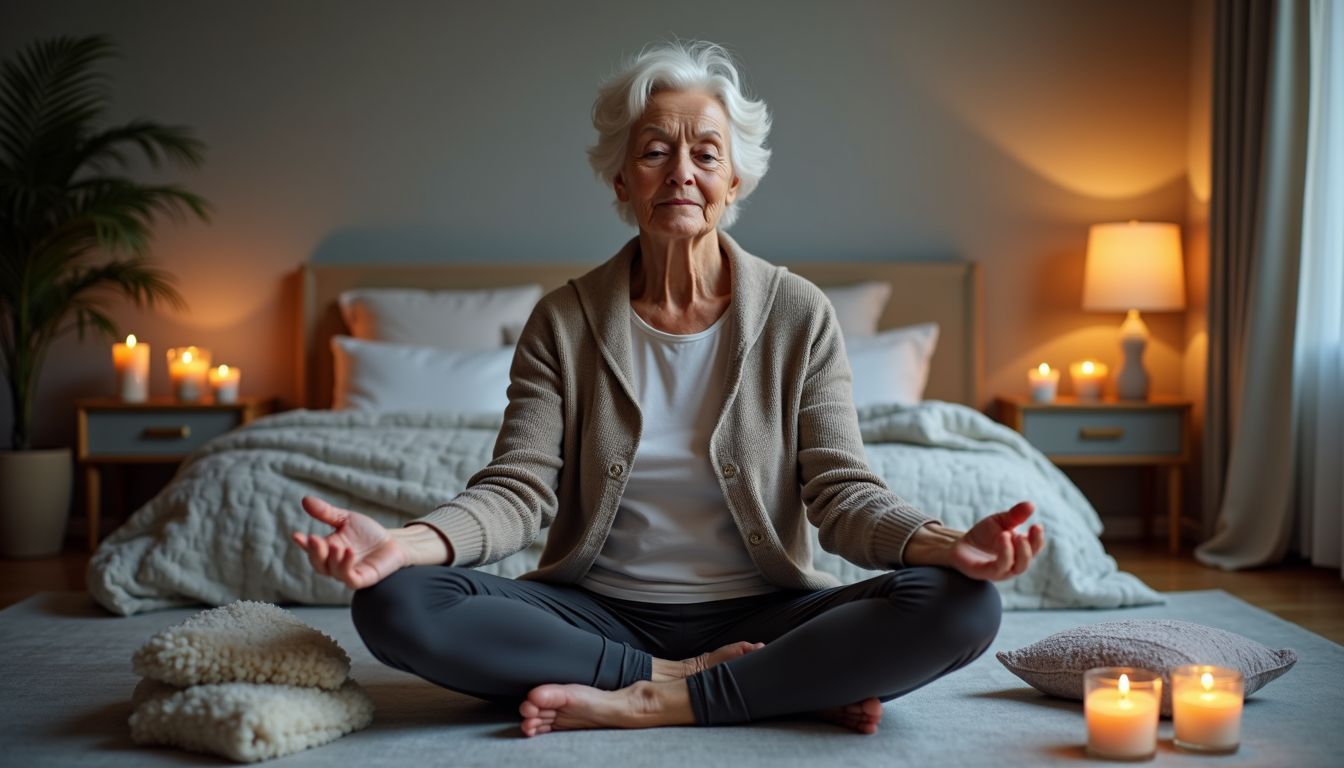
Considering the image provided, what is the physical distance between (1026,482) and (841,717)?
1.40 m

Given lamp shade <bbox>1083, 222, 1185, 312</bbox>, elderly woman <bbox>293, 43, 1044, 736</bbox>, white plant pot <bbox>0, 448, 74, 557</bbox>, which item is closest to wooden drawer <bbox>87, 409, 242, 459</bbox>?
white plant pot <bbox>0, 448, 74, 557</bbox>

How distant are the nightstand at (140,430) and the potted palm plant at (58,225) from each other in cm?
12

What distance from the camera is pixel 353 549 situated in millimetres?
1727

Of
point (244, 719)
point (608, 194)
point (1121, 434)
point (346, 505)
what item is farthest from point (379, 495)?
point (1121, 434)

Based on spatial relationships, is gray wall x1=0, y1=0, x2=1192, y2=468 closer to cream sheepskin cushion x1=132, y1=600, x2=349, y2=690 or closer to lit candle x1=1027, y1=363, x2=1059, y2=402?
lit candle x1=1027, y1=363, x2=1059, y2=402

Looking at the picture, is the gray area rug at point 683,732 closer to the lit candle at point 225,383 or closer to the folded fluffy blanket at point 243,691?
the folded fluffy blanket at point 243,691

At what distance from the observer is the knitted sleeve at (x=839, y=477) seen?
6.09 feet

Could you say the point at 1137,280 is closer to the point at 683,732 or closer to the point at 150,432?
the point at 683,732

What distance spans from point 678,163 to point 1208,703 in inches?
44.7

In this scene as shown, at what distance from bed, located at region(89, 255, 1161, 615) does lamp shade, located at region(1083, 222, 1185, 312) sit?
3.63 feet

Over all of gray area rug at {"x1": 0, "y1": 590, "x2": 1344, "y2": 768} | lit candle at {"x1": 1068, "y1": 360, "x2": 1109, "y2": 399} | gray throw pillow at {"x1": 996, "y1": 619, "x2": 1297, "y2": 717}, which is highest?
lit candle at {"x1": 1068, "y1": 360, "x2": 1109, "y2": 399}

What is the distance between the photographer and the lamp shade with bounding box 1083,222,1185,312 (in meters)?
4.35

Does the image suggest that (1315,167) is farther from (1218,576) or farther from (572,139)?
(572,139)

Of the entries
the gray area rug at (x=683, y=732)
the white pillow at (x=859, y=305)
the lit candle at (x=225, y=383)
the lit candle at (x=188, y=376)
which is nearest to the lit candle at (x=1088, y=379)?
the white pillow at (x=859, y=305)
